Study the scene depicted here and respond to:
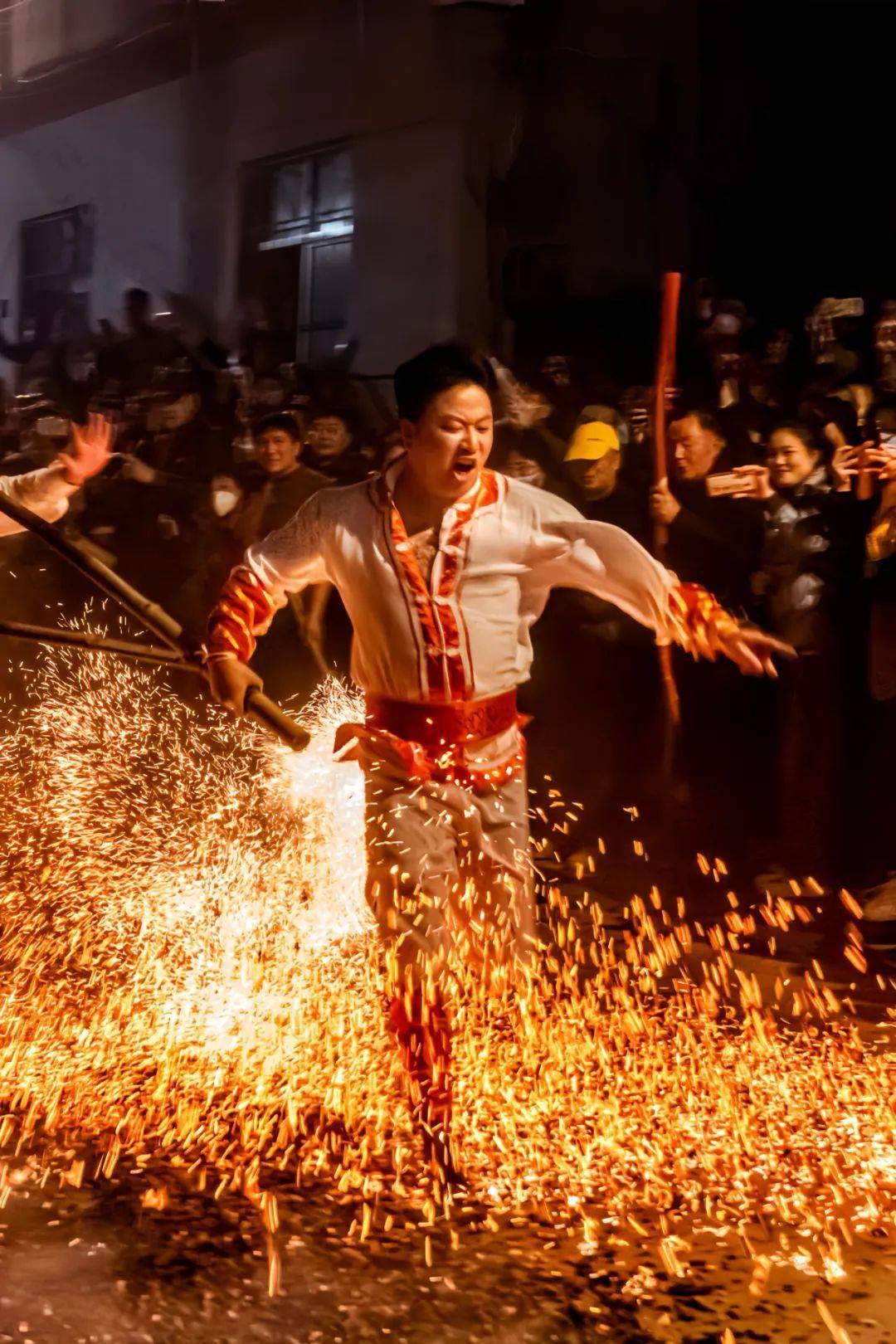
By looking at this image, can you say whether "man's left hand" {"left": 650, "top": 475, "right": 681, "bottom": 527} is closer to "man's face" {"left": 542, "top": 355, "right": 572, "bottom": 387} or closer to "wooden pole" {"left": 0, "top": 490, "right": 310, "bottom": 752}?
"man's face" {"left": 542, "top": 355, "right": 572, "bottom": 387}

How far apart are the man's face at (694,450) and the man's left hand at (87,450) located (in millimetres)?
1174

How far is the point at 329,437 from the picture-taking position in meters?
2.94

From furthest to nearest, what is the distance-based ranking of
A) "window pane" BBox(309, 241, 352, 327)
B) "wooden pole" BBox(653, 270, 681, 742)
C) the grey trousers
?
"window pane" BBox(309, 241, 352, 327), "wooden pole" BBox(653, 270, 681, 742), the grey trousers

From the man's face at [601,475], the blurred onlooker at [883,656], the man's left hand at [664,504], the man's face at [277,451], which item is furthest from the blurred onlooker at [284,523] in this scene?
the blurred onlooker at [883,656]

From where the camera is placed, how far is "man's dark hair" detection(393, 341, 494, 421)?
2.65 m

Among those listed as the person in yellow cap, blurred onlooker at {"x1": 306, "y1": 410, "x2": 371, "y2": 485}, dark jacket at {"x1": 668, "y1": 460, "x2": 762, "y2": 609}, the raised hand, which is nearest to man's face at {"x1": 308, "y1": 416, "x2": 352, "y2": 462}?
blurred onlooker at {"x1": 306, "y1": 410, "x2": 371, "y2": 485}

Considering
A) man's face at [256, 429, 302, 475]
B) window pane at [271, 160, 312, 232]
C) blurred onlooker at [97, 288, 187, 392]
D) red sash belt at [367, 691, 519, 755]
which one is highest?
window pane at [271, 160, 312, 232]

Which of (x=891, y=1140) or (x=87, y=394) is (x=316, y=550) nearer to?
(x=87, y=394)

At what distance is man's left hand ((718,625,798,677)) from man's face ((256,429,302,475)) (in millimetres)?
904

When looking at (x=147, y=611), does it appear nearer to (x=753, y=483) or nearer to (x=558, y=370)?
(x=558, y=370)

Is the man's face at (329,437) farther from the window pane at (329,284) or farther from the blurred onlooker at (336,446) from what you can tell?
the window pane at (329,284)

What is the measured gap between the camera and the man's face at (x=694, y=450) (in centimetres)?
292

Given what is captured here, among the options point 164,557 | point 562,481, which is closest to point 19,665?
point 164,557

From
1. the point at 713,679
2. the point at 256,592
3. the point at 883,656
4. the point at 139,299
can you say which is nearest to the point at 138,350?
the point at 139,299
